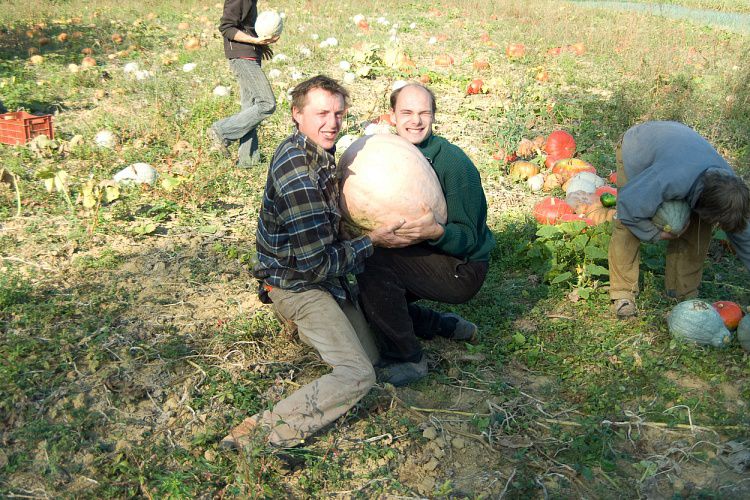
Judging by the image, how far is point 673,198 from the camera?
429cm

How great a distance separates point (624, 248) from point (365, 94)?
18.8ft

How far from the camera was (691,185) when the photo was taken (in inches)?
166

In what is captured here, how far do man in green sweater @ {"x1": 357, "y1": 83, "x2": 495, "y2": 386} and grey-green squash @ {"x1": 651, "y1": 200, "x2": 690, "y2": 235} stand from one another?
1.18 m

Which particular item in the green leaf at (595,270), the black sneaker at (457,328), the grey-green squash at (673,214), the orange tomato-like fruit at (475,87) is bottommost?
the black sneaker at (457,328)

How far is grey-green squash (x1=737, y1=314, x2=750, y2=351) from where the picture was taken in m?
4.22

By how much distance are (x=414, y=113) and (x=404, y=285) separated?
981mm

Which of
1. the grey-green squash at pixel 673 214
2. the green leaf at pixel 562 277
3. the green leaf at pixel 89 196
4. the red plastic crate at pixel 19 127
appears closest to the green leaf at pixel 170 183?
the green leaf at pixel 89 196

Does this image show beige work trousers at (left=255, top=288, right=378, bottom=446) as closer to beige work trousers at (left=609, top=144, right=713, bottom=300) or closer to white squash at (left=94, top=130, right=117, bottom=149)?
beige work trousers at (left=609, top=144, right=713, bottom=300)

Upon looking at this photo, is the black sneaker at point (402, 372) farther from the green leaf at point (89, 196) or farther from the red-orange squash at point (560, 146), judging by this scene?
the red-orange squash at point (560, 146)

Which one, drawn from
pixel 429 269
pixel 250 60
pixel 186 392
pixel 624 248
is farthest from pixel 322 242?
pixel 250 60

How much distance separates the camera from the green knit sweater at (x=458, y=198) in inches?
153

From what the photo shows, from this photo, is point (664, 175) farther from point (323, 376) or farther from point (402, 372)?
point (323, 376)

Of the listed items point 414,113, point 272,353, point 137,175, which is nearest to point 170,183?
point 137,175

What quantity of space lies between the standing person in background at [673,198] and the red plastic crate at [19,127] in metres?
5.71
